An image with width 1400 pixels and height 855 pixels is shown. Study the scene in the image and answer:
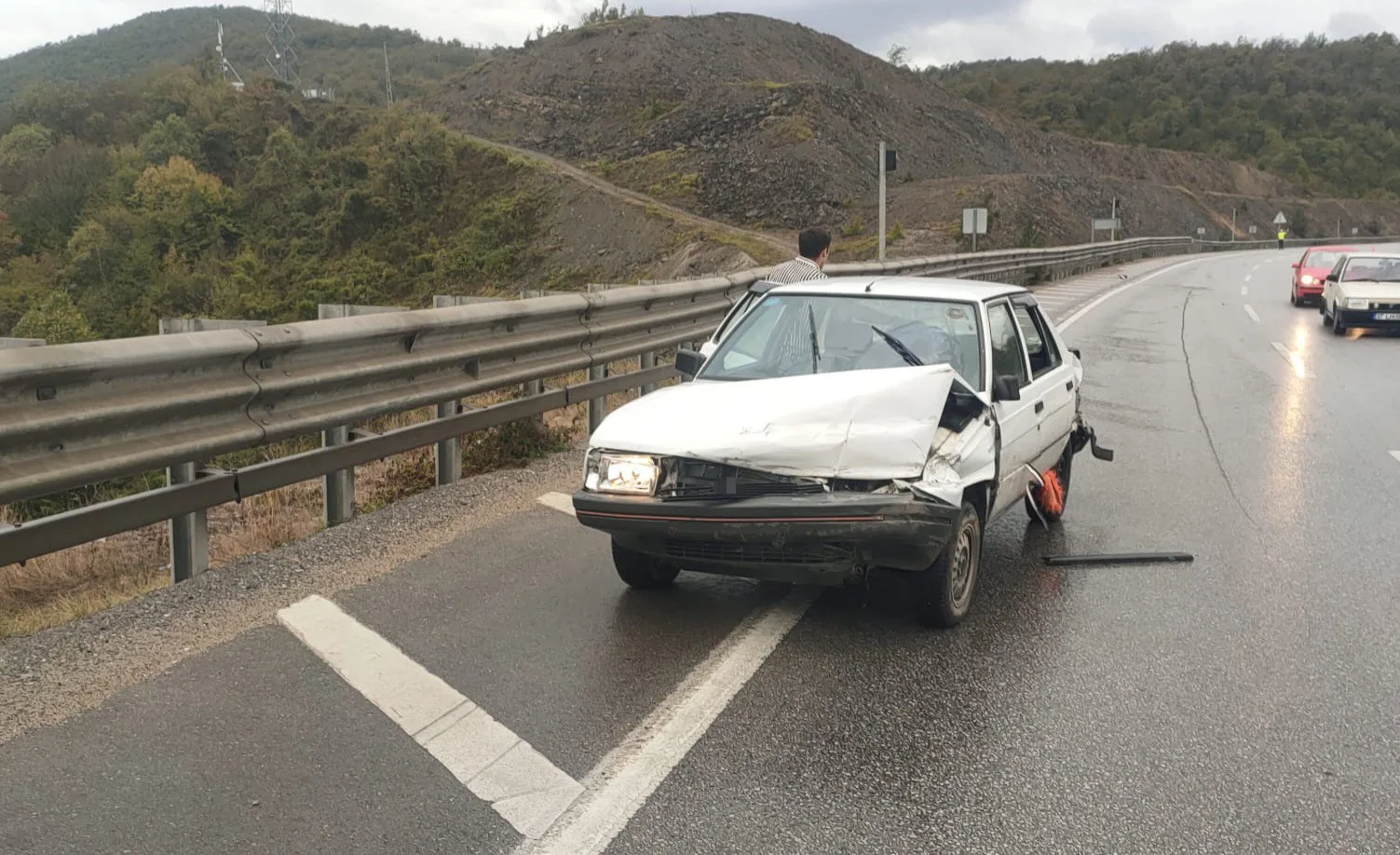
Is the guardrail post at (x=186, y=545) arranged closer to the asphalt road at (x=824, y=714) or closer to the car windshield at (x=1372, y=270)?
the asphalt road at (x=824, y=714)

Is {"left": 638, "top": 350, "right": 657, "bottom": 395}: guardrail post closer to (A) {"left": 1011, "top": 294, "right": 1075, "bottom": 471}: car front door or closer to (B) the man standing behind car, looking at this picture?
(B) the man standing behind car

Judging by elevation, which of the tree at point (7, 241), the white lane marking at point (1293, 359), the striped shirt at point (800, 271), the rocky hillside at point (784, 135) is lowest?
the white lane marking at point (1293, 359)

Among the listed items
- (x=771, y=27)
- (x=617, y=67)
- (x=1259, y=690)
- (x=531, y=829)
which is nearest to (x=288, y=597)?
(x=531, y=829)

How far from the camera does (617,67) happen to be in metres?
85.6

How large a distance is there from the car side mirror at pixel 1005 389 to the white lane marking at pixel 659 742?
138 centimetres

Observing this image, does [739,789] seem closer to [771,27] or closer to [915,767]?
[915,767]

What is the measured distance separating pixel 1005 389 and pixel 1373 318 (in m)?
16.8

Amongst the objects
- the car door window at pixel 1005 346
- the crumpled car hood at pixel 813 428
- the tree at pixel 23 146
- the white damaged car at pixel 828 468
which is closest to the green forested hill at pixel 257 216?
the tree at pixel 23 146

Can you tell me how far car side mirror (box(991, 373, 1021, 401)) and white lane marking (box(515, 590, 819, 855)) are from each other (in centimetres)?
138

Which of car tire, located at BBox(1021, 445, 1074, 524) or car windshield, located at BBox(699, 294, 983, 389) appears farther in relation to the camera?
car tire, located at BBox(1021, 445, 1074, 524)

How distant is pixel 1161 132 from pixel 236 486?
16061 cm

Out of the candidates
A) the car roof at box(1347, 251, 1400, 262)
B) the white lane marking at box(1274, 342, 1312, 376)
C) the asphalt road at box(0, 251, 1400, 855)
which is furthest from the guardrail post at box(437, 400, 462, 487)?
the car roof at box(1347, 251, 1400, 262)

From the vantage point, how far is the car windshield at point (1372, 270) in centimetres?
1995

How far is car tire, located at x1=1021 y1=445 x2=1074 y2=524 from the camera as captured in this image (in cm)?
668
